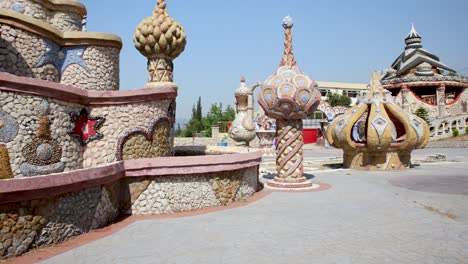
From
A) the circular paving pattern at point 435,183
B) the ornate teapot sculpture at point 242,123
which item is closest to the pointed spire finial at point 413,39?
the ornate teapot sculpture at point 242,123

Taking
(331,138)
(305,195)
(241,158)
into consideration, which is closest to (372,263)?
(241,158)

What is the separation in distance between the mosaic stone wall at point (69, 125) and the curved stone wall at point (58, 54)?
2240 millimetres

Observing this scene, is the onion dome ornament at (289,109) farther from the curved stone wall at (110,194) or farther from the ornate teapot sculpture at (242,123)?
the ornate teapot sculpture at (242,123)

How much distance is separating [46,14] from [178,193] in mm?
6841

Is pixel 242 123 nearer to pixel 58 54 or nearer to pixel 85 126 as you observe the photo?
pixel 58 54

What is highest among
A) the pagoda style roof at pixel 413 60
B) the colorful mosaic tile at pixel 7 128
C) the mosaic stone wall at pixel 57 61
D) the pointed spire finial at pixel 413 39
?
the pointed spire finial at pixel 413 39

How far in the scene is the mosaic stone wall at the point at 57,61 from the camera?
815cm

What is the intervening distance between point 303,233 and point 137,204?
141 inches

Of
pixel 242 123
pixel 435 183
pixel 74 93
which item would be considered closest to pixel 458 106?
pixel 242 123

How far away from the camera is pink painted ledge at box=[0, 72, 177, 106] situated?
6008 millimetres

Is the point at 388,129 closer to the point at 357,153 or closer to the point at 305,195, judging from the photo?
the point at 357,153

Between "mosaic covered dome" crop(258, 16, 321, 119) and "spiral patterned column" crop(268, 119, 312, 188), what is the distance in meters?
0.32

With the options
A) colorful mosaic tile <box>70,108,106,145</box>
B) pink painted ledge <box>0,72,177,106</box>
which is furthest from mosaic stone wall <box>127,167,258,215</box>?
pink painted ledge <box>0,72,177,106</box>

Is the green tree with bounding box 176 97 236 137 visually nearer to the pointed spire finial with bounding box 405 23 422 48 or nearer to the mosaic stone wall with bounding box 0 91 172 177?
the pointed spire finial with bounding box 405 23 422 48
